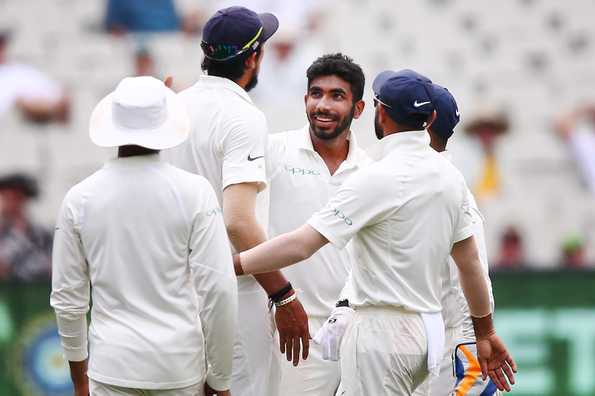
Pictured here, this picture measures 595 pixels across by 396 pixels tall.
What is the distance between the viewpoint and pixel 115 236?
472 cm

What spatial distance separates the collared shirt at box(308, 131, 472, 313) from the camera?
5.08 meters

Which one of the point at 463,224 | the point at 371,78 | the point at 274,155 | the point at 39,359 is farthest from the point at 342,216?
the point at 371,78

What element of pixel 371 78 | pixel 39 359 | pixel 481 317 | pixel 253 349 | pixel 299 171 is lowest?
pixel 39 359

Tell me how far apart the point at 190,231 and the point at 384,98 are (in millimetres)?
1034

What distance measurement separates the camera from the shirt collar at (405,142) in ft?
17.1

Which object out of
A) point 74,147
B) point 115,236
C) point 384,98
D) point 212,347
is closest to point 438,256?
point 384,98

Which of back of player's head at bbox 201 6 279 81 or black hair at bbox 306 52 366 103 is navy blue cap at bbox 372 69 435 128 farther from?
black hair at bbox 306 52 366 103

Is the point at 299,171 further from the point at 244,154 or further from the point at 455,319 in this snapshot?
the point at 455,319

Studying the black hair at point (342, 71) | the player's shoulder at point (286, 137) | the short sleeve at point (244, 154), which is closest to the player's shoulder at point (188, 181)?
the short sleeve at point (244, 154)

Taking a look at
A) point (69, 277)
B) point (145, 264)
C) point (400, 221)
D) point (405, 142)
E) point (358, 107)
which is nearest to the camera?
point (145, 264)

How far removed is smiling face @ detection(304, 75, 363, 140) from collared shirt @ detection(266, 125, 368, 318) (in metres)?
0.13

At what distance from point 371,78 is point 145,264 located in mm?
8608

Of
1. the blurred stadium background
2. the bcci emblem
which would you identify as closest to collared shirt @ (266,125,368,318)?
the bcci emblem

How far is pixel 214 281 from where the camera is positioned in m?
4.77
